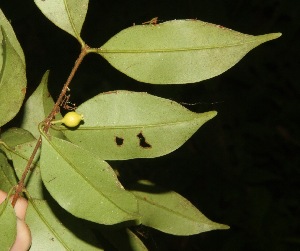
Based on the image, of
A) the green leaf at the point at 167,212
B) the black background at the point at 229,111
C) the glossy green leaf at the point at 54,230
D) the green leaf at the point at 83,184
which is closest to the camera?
the green leaf at the point at 83,184

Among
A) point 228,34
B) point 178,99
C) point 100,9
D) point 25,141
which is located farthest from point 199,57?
point 100,9

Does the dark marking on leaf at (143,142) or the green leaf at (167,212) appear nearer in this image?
the dark marking on leaf at (143,142)

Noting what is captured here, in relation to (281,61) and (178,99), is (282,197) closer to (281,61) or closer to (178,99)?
(281,61)

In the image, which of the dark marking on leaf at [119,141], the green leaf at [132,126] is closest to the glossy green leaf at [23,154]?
the green leaf at [132,126]

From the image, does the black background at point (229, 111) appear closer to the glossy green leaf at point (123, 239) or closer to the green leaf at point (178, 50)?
the glossy green leaf at point (123, 239)

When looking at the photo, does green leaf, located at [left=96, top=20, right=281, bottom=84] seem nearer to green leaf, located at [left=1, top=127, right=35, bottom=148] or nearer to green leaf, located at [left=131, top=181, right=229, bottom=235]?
green leaf, located at [left=1, top=127, right=35, bottom=148]
